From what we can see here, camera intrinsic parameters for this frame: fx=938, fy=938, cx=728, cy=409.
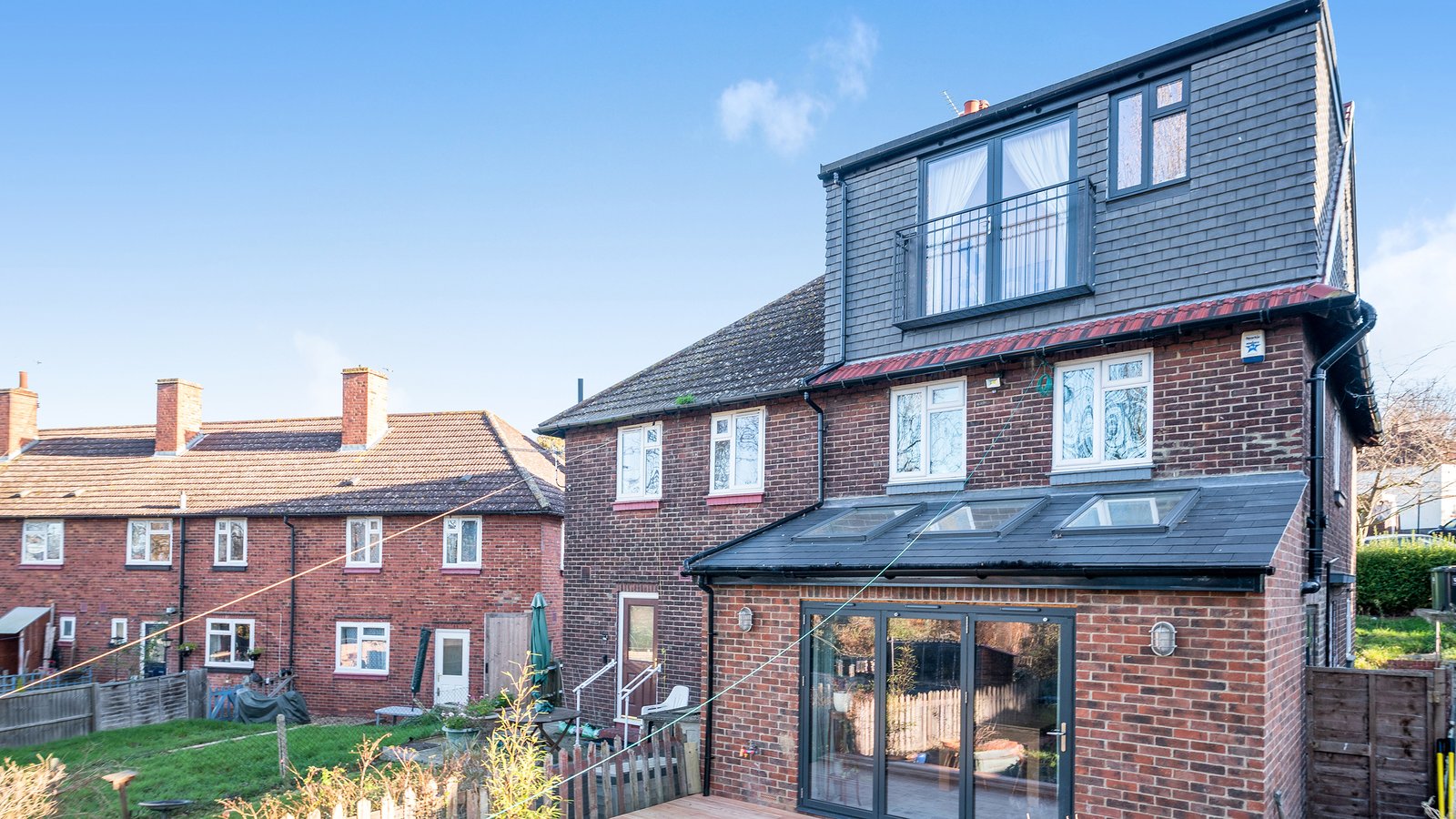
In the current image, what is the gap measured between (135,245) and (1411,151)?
24948 mm

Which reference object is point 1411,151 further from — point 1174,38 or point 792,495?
point 792,495

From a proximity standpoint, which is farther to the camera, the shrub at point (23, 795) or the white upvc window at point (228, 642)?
the white upvc window at point (228, 642)

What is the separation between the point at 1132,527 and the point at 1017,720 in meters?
1.96

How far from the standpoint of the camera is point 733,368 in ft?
48.7

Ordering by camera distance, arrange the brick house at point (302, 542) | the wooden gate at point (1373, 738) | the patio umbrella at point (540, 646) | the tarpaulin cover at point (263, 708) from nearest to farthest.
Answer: the wooden gate at point (1373, 738), the patio umbrella at point (540, 646), the tarpaulin cover at point (263, 708), the brick house at point (302, 542)

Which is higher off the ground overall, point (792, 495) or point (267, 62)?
point (267, 62)

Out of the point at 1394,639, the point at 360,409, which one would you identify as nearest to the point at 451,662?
the point at 360,409

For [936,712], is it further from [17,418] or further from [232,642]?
[17,418]

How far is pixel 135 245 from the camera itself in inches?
733

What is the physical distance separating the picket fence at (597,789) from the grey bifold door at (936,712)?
58.4 inches

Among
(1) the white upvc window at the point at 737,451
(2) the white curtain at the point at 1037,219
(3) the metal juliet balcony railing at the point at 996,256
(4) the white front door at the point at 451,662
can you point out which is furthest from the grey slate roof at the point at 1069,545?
(4) the white front door at the point at 451,662

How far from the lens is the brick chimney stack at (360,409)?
2731cm

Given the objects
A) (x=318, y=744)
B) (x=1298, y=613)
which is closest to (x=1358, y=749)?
(x=1298, y=613)

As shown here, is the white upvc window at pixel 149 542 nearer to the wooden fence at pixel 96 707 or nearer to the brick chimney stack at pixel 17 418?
the wooden fence at pixel 96 707
